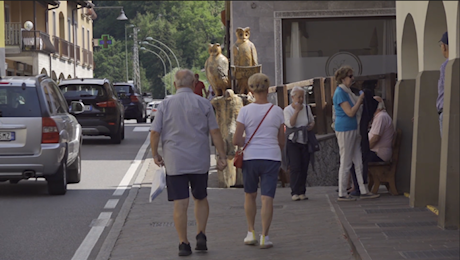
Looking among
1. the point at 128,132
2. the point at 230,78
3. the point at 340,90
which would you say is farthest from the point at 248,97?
the point at 128,132

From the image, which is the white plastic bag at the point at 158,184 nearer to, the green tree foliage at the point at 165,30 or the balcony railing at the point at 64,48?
the balcony railing at the point at 64,48

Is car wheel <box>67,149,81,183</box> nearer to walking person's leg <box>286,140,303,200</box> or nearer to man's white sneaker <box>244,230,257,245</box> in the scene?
walking person's leg <box>286,140,303,200</box>

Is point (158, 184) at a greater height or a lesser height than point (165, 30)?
lesser

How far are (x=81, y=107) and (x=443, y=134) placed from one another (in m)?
7.23

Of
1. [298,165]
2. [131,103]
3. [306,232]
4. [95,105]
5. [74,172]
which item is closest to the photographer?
[306,232]

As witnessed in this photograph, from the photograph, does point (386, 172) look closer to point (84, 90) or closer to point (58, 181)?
point (58, 181)

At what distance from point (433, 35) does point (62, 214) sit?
16.9 ft

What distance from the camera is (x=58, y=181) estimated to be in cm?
1246

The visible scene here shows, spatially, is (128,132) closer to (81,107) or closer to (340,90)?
(81,107)

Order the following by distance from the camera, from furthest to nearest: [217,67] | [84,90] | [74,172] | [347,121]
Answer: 1. [84,90]
2. [217,67]
3. [74,172]
4. [347,121]

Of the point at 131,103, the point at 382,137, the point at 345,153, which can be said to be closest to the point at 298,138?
the point at 345,153

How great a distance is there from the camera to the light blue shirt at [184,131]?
7.83 metres

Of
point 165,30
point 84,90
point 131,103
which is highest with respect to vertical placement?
point 165,30

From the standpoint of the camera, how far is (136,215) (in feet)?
34.4
